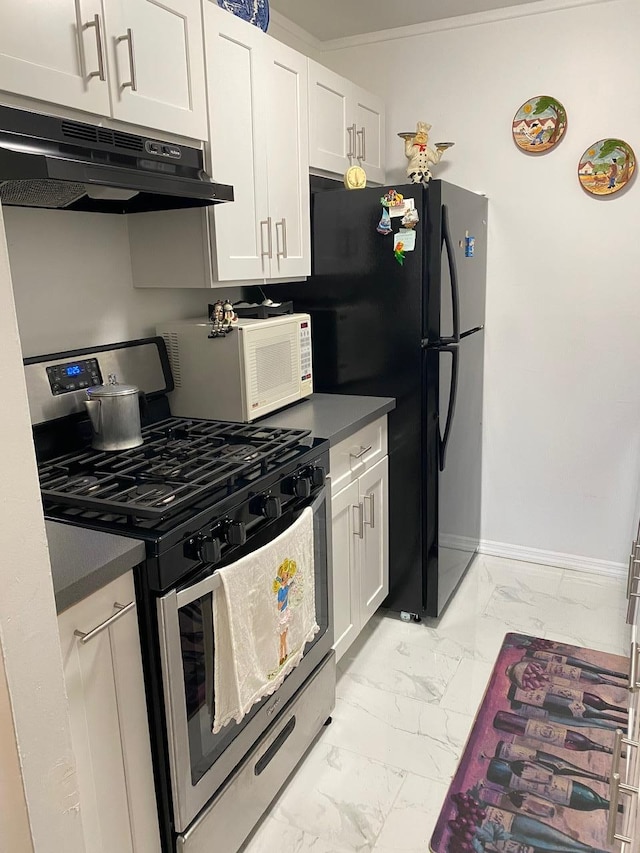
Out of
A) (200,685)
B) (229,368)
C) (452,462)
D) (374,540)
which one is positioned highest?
(229,368)

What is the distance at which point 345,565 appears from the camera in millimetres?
2336

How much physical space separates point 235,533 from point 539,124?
235cm

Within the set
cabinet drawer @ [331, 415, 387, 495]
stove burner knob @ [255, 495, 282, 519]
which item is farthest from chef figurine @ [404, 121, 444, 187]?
stove burner knob @ [255, 495, 282, 519]

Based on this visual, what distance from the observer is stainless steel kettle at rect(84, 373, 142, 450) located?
1.88 m

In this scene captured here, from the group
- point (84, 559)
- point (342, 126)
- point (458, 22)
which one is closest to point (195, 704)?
point (84, 559)

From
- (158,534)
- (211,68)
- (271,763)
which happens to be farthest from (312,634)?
(211,68)

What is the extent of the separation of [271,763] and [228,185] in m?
1.65

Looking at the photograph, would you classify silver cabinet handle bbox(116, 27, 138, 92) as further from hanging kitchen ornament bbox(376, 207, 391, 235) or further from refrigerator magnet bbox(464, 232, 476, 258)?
refrigerator magnet bbox(464, 232, 476, 258)

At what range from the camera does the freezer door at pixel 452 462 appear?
2617 mm

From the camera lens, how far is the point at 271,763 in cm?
185

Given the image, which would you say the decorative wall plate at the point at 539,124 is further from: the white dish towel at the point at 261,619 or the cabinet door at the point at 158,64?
the white dish towel at the point at 261,619

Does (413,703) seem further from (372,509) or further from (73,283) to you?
(73,283)

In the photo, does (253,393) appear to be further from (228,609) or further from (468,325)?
(468,325)

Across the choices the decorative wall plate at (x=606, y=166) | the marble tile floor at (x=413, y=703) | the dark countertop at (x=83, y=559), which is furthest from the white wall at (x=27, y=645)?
the decorative wall plate at (x=606, y=166)
